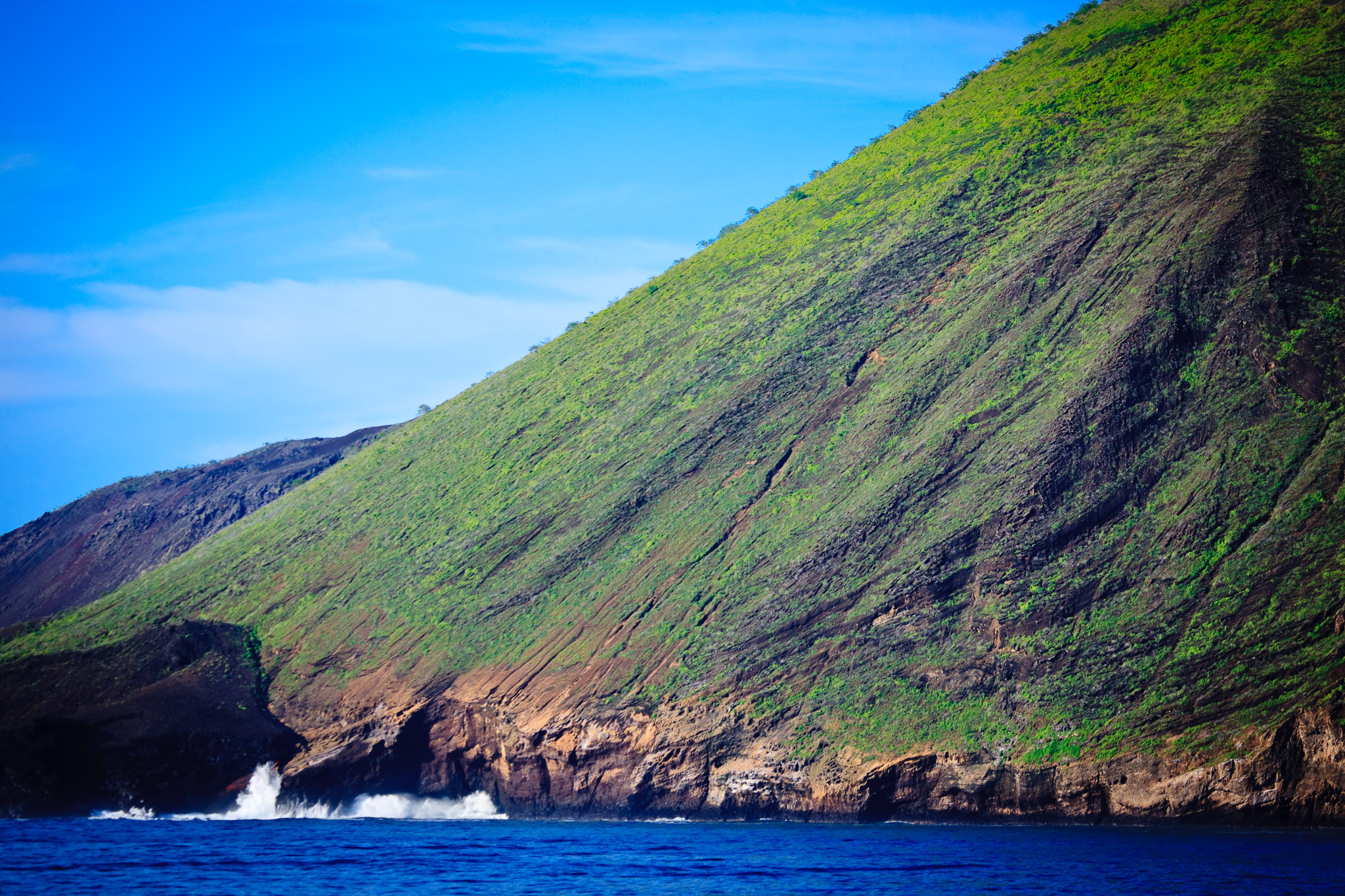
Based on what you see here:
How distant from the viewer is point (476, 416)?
59000 mm

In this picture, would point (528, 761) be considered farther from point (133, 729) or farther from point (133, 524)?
point (133, 524)

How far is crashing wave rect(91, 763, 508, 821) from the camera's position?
3566 cm

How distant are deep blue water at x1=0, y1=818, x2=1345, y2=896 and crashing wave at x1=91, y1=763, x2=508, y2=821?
6.64 m

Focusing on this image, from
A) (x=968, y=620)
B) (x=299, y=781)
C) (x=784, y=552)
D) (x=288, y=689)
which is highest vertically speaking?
(x=784, y=552)

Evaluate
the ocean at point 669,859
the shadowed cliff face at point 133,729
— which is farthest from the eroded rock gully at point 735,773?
the shadowed cliff face at point 133,729

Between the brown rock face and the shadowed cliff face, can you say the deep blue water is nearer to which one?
the brown rock face

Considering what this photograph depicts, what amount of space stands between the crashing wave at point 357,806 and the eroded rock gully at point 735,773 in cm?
35

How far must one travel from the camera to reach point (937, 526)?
34469 millimetres

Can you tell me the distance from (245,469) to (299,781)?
5573cm

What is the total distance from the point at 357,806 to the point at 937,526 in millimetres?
23992

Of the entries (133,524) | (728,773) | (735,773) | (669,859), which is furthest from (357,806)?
(133,524)

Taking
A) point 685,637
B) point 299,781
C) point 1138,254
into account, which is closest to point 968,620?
point 685,637

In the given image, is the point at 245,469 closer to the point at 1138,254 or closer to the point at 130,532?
the point at 130,532

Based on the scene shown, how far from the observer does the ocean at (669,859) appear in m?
18.0
